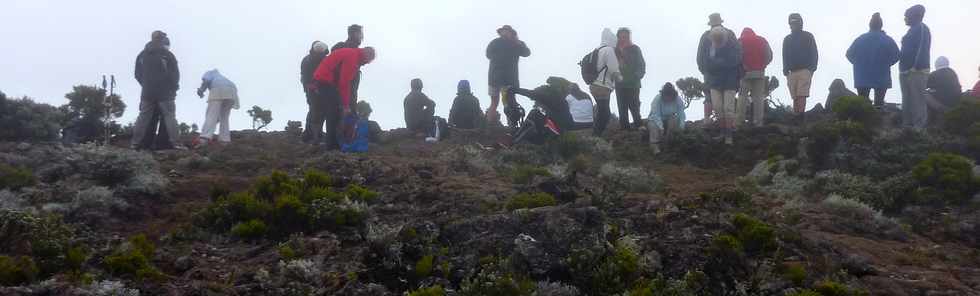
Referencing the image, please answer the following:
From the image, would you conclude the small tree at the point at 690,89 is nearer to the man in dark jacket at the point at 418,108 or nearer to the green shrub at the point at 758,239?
the man in dark jacket at the point at 418,108

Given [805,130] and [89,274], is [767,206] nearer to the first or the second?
[805,130]

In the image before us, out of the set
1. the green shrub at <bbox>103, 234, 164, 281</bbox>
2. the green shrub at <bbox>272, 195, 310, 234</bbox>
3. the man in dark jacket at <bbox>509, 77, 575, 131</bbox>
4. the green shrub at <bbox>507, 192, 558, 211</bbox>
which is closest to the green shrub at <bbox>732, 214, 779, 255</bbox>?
the green shrub at <bbox>507, 192, 558, 211</bbox>

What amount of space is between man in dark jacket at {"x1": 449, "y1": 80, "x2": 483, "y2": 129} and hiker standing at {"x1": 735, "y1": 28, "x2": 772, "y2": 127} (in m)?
4.48

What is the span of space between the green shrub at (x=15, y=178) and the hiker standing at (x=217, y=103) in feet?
14.7

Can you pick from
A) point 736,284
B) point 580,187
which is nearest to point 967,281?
point 736,284

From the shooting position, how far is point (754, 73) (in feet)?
52.2

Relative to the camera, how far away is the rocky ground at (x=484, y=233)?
827 centimetres

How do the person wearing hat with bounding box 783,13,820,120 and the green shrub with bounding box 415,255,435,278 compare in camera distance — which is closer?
the green shrub with bounding box 415,255,435,278

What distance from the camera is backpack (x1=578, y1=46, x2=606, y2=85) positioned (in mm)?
16281

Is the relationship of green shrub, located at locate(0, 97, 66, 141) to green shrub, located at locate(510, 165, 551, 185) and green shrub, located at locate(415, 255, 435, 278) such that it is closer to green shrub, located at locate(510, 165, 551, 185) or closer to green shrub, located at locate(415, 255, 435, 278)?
green shrub, located at locate(510, 165, 551, 185)

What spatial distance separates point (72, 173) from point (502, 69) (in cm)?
744

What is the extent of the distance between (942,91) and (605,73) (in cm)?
530

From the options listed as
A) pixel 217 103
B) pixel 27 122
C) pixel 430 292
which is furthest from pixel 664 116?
pixel 27 122

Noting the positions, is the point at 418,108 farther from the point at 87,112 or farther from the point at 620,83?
the point at 87,112
